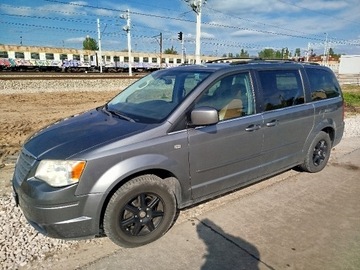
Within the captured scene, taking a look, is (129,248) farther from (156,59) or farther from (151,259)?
(156,59)

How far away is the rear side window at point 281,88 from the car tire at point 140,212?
1829 mm

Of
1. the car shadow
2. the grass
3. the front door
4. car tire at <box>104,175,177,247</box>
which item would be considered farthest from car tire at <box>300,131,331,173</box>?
the grass

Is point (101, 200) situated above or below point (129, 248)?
above

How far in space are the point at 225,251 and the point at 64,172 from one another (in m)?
1.73

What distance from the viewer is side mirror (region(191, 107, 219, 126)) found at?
279cm

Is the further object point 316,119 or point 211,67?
point 316,119

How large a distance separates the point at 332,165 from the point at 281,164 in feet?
5.97

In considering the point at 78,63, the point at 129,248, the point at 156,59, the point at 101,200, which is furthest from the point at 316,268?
the point at 156,59

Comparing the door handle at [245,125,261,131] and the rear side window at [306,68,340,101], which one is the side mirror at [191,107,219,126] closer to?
the door handle at [245,125,261,131]

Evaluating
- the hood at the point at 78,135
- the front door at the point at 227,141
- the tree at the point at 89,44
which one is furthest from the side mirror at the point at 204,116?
the tree at the point at 89,44

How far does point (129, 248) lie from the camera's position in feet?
9.14

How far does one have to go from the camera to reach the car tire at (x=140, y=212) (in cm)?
261

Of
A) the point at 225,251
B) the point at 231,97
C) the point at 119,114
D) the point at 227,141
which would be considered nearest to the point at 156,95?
the point at 119,114

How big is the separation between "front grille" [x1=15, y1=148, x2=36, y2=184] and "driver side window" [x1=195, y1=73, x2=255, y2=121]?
183 cm
